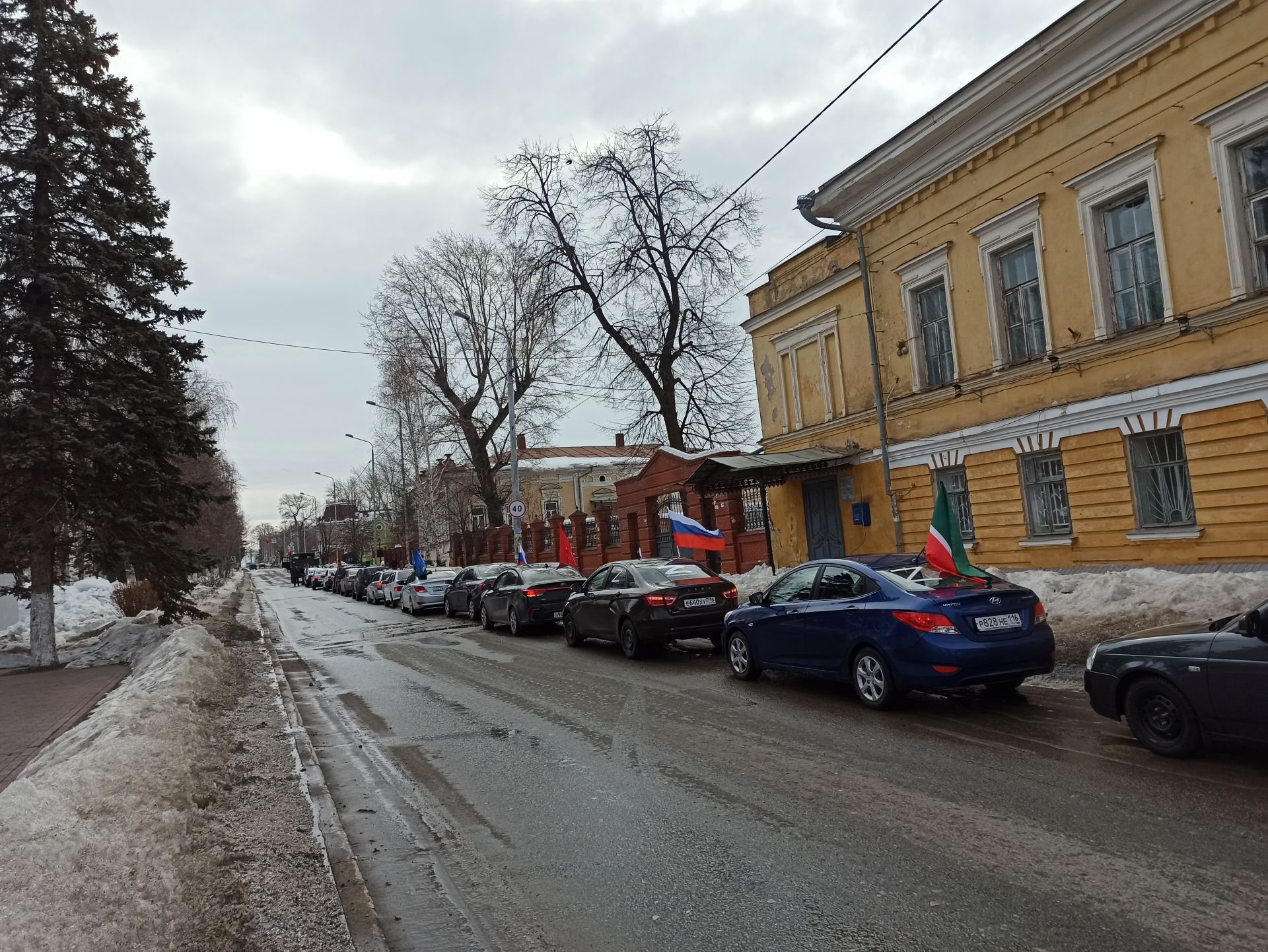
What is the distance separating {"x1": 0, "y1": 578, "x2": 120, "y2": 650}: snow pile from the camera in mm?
17312

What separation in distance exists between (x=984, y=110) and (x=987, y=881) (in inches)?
581

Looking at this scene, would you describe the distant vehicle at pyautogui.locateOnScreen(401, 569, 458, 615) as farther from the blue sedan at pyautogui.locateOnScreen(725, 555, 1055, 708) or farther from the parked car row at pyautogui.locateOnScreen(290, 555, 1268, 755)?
the blue sedan at pyautogui.locateOnScreen(725, 555, 1055, 708)

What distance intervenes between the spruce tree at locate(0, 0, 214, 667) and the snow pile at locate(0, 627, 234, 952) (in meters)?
7.35

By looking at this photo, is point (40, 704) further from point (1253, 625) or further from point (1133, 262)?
point (1133, 262)

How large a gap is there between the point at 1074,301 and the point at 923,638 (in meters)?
9.37

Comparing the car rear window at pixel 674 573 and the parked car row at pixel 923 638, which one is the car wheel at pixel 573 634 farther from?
the car rear window at pixel 674 573

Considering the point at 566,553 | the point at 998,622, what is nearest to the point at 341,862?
the point at 998,622

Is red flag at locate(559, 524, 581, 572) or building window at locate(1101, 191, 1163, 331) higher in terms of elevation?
building window at locate(1101, 191, 1163, 331)

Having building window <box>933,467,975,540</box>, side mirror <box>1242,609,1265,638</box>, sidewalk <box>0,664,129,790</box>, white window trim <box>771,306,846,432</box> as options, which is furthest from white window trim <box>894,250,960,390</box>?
sidewalk <box>0,664,129,790</box>

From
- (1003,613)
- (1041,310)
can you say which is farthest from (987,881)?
(1041,310)

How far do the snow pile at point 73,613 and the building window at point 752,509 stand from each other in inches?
620

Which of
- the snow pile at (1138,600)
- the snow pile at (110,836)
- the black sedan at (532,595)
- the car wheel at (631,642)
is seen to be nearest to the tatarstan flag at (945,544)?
the snow pile at (1138,600)

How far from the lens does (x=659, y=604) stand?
12.4 meters

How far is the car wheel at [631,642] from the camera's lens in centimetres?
1257
